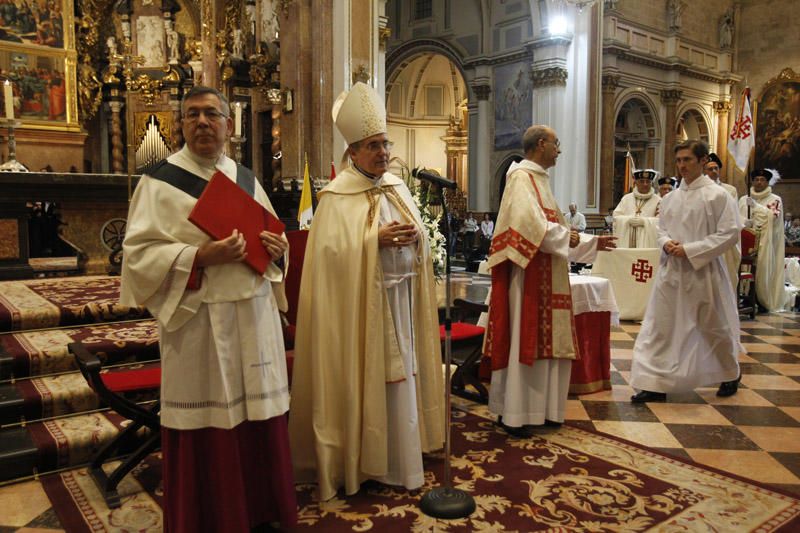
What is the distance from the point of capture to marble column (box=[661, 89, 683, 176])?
19656 mm

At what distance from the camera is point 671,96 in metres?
19.6

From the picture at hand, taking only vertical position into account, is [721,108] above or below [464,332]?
above

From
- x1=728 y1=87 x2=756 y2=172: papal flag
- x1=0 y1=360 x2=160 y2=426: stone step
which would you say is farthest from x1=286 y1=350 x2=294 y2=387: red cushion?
x1=728 y1=87 x2=756 y2=172: papal flag

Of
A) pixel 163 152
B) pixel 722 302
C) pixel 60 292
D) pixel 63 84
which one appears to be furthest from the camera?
pixel 163 152

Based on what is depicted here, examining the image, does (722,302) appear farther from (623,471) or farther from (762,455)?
(623,471)

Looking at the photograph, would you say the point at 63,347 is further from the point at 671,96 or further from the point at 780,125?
the point at 780,125

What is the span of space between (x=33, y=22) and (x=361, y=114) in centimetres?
826

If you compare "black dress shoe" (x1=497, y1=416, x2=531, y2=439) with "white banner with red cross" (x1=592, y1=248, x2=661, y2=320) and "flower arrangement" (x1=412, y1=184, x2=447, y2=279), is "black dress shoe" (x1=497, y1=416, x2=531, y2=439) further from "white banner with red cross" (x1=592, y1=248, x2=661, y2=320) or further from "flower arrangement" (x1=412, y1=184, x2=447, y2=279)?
"white banner with red cross" (x1=592, y1=248, x2=661, y2=320)

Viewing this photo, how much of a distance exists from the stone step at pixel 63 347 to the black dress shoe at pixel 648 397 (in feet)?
11.2

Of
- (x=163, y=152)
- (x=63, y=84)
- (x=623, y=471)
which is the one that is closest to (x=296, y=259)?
(x=623, y=471)

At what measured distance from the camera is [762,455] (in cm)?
366

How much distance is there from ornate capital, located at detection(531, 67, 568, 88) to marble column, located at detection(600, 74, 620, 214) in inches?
130

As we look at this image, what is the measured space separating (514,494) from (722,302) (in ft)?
8.04

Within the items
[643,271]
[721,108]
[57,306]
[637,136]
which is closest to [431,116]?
[637,136]
